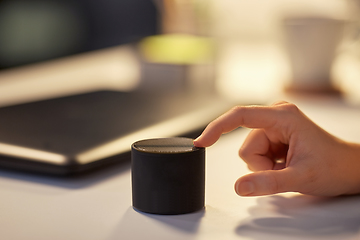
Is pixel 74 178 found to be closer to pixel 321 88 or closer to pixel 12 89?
pixel 12 89

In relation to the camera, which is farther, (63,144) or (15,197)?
(63,144)

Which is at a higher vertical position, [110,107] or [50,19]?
[50,19]

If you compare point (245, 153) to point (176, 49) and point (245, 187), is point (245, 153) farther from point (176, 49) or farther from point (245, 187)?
point (176, 49)

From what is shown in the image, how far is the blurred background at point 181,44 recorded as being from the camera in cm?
125

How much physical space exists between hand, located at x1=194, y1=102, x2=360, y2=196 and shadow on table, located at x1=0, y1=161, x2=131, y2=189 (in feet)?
0.79

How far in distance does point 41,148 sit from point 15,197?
0.12m

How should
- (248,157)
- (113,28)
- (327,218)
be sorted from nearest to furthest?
(327,218), (248,157), (113,28)

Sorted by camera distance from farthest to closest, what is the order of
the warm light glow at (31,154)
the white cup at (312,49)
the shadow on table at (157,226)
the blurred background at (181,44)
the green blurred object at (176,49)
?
the green blurred object at (176,49) → the white cup at (312,49) → the blurred background at (181,44) → the warm light glow at (31,154) → the shadow on table at (157,226)

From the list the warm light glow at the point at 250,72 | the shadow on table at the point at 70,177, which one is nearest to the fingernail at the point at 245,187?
the shadow on table at the point at 70,177

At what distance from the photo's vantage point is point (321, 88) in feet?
5.48

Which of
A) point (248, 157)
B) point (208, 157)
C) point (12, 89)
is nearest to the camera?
point (248, 157)

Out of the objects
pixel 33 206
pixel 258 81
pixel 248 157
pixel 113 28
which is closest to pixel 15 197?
pixel 33 206

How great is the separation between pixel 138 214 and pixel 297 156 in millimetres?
250

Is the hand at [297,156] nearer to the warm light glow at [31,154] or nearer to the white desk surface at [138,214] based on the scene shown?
the white desk surface at [138,214]
